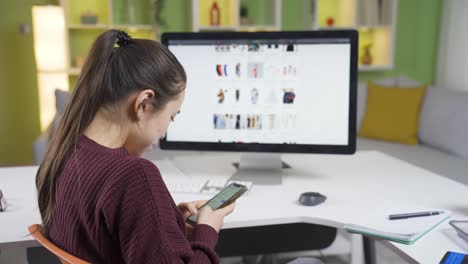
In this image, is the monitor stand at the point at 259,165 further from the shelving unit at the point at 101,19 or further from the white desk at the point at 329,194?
the shelving unit at the point at 101,19

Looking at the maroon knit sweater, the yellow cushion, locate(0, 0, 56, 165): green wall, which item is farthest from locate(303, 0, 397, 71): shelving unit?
the maroon knit sweater

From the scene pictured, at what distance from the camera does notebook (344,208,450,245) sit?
1.10m

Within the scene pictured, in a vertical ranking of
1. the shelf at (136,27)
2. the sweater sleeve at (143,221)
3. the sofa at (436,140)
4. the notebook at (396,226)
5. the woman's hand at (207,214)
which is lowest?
the sofa at (436,140)

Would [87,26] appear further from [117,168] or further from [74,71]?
[117,168]

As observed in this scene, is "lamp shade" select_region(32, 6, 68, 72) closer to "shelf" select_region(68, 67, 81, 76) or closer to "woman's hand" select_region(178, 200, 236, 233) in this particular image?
"shelf" select_region(68, 67, 81, 76)

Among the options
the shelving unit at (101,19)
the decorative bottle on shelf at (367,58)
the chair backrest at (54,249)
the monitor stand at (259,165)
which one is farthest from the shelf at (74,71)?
the chair backrest at (54,249)

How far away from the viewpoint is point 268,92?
1.60 metres

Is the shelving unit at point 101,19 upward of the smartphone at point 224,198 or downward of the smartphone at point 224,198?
Answer: upward

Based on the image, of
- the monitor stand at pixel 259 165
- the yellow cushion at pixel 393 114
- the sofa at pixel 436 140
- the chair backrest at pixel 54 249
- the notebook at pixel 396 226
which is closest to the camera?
the chair backrest at pixel 54 249

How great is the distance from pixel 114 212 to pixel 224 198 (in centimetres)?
46

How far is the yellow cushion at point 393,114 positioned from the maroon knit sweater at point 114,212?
2877mm

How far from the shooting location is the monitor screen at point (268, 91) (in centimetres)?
155

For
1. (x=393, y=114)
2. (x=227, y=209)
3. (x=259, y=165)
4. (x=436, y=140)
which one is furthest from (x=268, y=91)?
(x=393, y=114)

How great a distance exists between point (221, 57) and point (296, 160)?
1.81 feet
